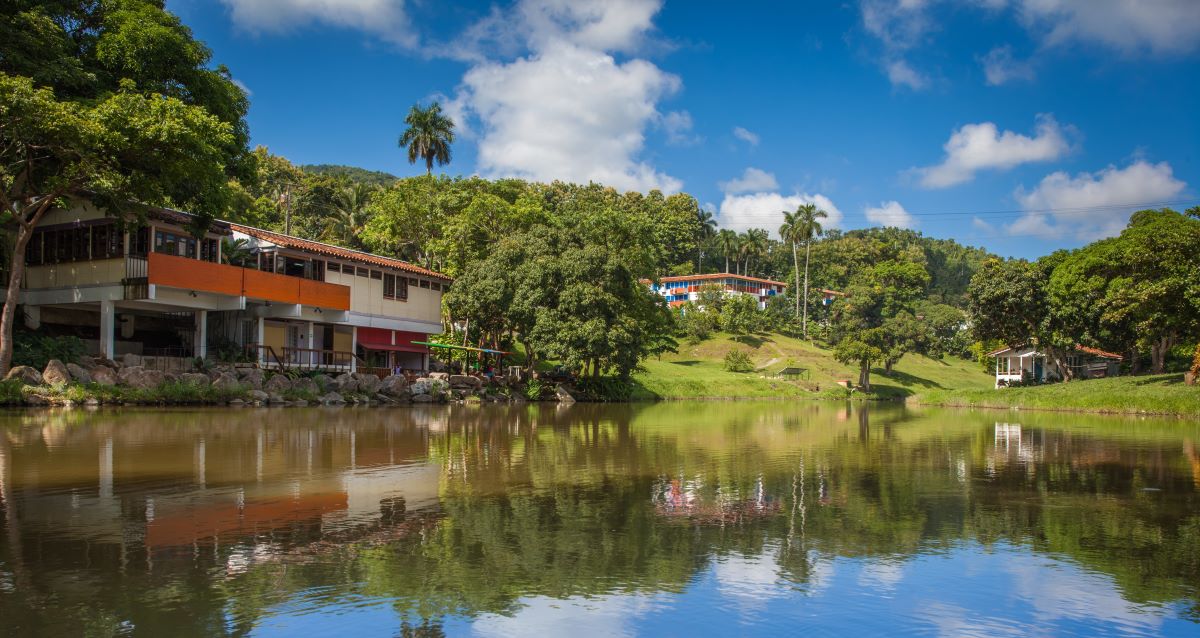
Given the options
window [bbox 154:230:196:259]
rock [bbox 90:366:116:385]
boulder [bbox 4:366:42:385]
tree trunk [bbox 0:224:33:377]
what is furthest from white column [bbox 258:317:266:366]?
tree trunk [bbox 0:224:33:377]

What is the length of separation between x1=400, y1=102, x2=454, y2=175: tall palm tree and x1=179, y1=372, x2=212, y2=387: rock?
3941 centimetres

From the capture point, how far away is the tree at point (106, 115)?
961 inches

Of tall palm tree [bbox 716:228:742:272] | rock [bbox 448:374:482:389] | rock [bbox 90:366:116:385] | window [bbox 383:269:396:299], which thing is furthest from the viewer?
tall palm tree [bbox 716:228:742:272]

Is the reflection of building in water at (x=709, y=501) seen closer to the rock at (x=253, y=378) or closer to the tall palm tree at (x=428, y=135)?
the rock at (x=253, y=378)

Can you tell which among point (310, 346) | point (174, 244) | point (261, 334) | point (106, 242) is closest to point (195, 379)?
point (174, 244)

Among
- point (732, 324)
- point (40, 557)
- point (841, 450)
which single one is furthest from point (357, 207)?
point (40, 557)

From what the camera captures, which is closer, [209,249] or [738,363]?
[209,249]

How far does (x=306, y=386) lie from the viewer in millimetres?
37750

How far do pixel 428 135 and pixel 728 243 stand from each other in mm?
77615

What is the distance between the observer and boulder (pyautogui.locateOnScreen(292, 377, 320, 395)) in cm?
3691

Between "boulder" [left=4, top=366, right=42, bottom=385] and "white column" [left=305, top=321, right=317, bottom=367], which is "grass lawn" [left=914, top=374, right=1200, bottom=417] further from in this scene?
"boulder" [left=4, top=366, right=42, bottom=385]

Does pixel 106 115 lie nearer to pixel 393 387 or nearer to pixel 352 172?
pixel 393 387

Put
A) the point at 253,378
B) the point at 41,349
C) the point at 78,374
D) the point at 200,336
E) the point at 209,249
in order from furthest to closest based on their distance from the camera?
1. the point at 209,249
2. the point at 200,336
3. the point at 253,378
4. the point at 41,349
5. the point at 78,374

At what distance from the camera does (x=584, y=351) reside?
50281 millimetres
